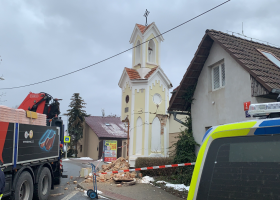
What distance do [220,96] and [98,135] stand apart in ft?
90.2

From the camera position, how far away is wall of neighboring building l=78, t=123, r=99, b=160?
3701 cm

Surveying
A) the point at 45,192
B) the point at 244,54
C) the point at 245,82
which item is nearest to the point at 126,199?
the point at 45,192

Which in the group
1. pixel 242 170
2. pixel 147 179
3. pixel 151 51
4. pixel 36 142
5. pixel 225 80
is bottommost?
pixel 147 179

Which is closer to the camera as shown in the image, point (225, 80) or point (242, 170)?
point (242, 170)

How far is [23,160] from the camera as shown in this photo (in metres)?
7.50

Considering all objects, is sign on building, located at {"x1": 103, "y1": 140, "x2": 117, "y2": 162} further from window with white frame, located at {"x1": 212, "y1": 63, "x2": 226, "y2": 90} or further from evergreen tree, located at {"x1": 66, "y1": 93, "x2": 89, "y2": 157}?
window with white frame, located at {"x1": 212, "y1": 63, "x2": 226, "y2": 90}

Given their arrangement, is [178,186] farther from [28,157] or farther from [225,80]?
[28,157]

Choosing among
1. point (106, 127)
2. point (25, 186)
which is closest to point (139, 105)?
point (25, 186)

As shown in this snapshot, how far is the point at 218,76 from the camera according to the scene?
10.9 m

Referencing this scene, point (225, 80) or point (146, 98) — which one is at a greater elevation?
point (146, 98)

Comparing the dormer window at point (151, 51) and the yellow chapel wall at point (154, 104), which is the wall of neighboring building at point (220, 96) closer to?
the yellow chapel wall at point (154, 104)

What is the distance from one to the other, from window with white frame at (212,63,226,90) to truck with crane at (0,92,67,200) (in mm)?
6274

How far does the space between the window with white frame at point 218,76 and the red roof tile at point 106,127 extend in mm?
26561

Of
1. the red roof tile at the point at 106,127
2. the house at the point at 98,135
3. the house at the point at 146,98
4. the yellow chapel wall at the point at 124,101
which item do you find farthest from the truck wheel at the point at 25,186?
the red roof tile at the point at 106,127
